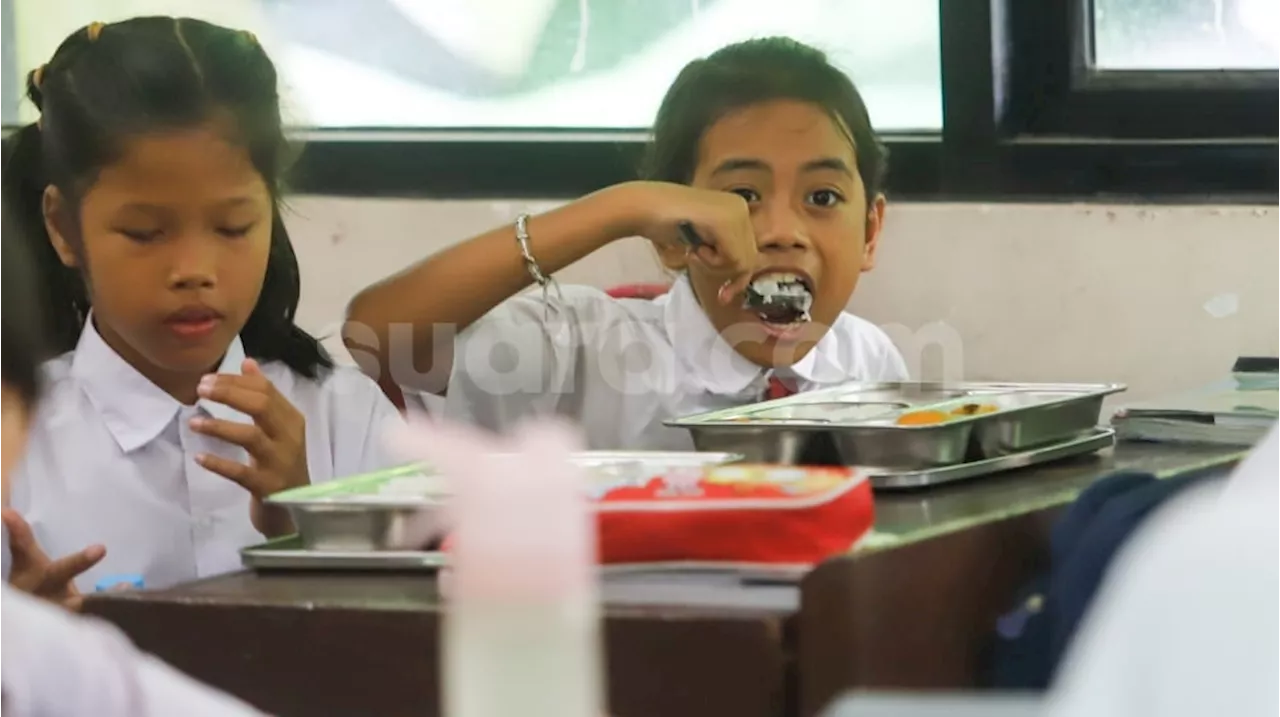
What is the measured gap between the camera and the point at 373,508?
56 centimetres

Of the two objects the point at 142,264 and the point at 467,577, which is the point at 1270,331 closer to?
the point at 142,264

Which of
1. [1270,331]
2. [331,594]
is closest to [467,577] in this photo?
[331,594]

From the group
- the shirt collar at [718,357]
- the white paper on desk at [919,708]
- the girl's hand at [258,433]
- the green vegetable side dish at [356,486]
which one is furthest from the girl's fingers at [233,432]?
the white paper on desk at [919,708]

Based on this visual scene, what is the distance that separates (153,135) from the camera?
0.74 meters

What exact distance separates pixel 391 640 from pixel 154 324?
1.01 feet

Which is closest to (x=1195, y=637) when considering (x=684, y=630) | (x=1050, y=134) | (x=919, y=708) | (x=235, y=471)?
(x=919, y=708)

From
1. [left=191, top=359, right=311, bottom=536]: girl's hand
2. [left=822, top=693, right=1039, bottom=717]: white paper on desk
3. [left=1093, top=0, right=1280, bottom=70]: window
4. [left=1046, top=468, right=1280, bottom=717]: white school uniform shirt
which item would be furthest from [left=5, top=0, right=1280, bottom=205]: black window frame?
[left=1046, top=468, right=1280, bottom=717]: white school uniform shirt

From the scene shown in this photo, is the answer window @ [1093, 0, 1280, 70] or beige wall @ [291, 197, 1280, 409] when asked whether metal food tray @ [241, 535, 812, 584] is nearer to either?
beige wall @ [291, 197, 1280, 409]

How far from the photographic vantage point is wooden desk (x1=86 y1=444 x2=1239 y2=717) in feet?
1.54

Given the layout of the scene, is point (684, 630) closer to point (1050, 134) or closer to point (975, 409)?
point (975, 409)

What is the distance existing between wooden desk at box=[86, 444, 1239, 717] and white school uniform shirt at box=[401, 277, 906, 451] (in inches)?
8.5

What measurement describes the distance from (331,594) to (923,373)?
44 centimetres

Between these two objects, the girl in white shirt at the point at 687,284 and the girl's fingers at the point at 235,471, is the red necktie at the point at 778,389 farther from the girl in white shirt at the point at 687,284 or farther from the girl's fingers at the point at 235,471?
the girl's fingers at the point at 235,471

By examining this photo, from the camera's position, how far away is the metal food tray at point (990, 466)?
662 millimetres
